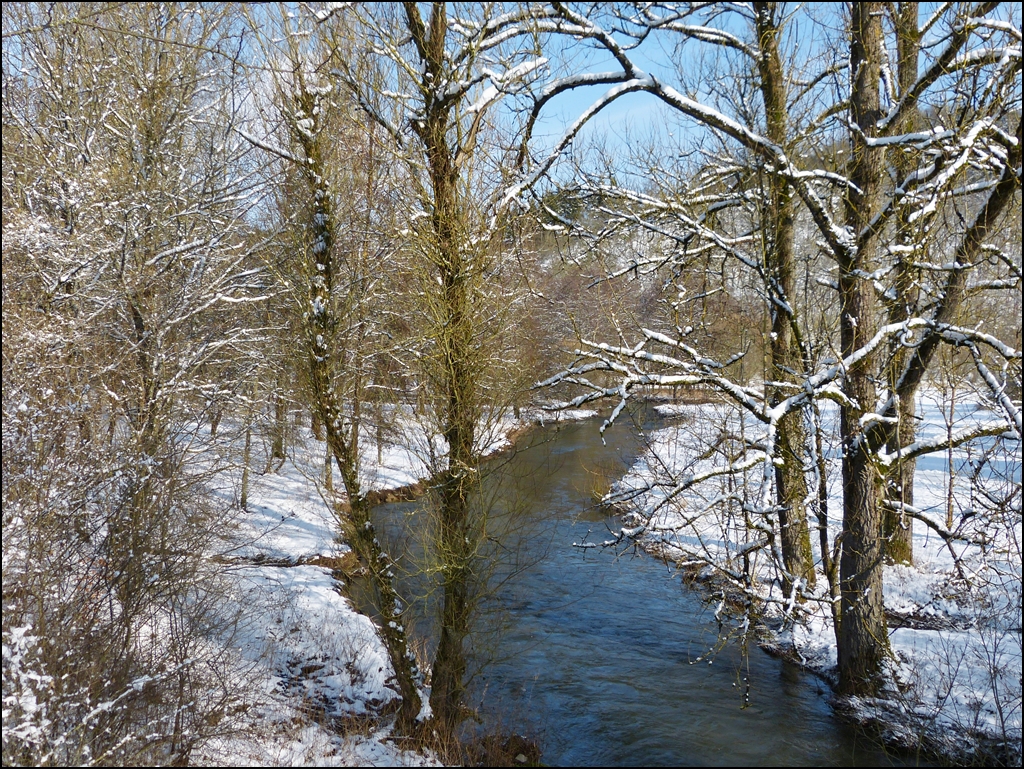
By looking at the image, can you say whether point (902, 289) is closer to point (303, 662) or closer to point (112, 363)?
point (303, 662)

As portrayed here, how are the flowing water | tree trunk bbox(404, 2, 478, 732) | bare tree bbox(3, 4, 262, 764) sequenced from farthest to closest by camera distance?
1. the flowing water
2. tree trunk bbox(404, 2, 478, 732)
3. bare tree bbox(3, 4, 262, 764)

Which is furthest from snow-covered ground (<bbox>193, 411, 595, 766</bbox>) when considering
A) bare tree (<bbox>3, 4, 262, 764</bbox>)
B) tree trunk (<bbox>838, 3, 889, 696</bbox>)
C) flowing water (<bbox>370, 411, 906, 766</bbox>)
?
tree trunk (<bbox>838, 3, 889, 696</bbox>)

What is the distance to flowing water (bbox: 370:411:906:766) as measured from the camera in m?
6.65

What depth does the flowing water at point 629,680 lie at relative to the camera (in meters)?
6.65

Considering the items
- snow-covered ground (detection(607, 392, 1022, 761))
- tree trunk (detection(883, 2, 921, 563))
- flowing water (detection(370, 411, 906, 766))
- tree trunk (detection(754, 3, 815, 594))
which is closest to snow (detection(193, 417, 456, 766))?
flowing water (detection(370, 411, 906, 766))

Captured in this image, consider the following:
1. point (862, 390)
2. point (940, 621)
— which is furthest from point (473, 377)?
point (940, 621)

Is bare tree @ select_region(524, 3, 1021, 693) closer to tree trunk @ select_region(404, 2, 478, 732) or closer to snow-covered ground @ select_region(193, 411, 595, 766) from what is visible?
tree trunk @ select_region(404, 2, 478, 732)

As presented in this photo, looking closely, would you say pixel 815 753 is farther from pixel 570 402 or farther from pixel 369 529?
pixel 369 529

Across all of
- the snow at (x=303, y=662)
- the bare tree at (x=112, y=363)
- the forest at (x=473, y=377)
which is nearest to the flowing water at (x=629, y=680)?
the forest at (x=473, y=377)

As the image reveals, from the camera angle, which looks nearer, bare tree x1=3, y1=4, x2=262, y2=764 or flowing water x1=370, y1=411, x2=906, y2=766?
bare tree x1=3, y1=4, x2=262, y2=764

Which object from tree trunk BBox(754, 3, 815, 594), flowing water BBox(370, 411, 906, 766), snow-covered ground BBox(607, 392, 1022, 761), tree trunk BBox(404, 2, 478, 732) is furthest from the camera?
tree trunk BBox(754, 3, 815, 594)

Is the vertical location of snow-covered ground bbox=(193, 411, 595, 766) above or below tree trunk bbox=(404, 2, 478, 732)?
below

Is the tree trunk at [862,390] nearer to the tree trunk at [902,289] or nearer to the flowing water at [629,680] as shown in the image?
the tree trunk at [902,289]

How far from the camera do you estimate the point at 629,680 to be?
26.2ft
